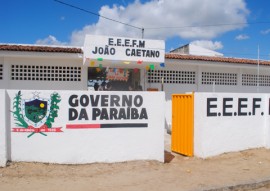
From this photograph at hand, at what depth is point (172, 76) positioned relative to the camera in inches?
553

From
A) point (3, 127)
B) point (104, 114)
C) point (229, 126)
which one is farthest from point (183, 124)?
point (3, 127)

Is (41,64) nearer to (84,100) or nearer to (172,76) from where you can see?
(84,100)

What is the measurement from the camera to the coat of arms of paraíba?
7.06 m

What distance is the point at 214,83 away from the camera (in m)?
14.8

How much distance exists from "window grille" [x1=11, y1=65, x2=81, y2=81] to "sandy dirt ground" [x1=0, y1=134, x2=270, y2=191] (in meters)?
5.71

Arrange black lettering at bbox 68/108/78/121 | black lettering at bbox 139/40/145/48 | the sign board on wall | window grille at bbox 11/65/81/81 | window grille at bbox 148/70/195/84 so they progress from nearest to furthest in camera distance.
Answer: black lettering at bbox 68/108/78/121 → the sign board on wall → black lettering at bbox 139/40/145/48 → window grille at bbox 11/65/81/81 → window grille at bbox 148/70/195/84

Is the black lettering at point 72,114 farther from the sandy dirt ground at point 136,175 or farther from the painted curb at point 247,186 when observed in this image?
the painted curb at point 247,186

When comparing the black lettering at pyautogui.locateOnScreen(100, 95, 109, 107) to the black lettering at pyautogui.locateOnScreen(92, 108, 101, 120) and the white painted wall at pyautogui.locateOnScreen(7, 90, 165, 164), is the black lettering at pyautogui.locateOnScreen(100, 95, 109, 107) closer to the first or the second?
the white painted wall at pyautogui.locateOnScreen(7, 90, 165, 164)

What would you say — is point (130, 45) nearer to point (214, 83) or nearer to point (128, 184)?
point (214, 83)

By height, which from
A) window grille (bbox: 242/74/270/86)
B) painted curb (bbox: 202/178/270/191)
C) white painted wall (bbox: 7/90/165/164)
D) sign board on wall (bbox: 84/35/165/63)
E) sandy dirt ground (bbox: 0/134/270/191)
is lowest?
painted curb (bbox: 202/178/270/191)

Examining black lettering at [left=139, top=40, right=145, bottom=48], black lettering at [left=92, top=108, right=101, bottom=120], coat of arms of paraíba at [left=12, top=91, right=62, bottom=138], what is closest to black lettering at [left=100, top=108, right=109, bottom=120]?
black lettering at [left=92, top=108, right=101, bottom=120]

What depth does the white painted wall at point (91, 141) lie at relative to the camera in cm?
709

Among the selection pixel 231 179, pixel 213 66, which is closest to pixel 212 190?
pixel 231 179

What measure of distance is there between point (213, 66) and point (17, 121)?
9870 millimetres
